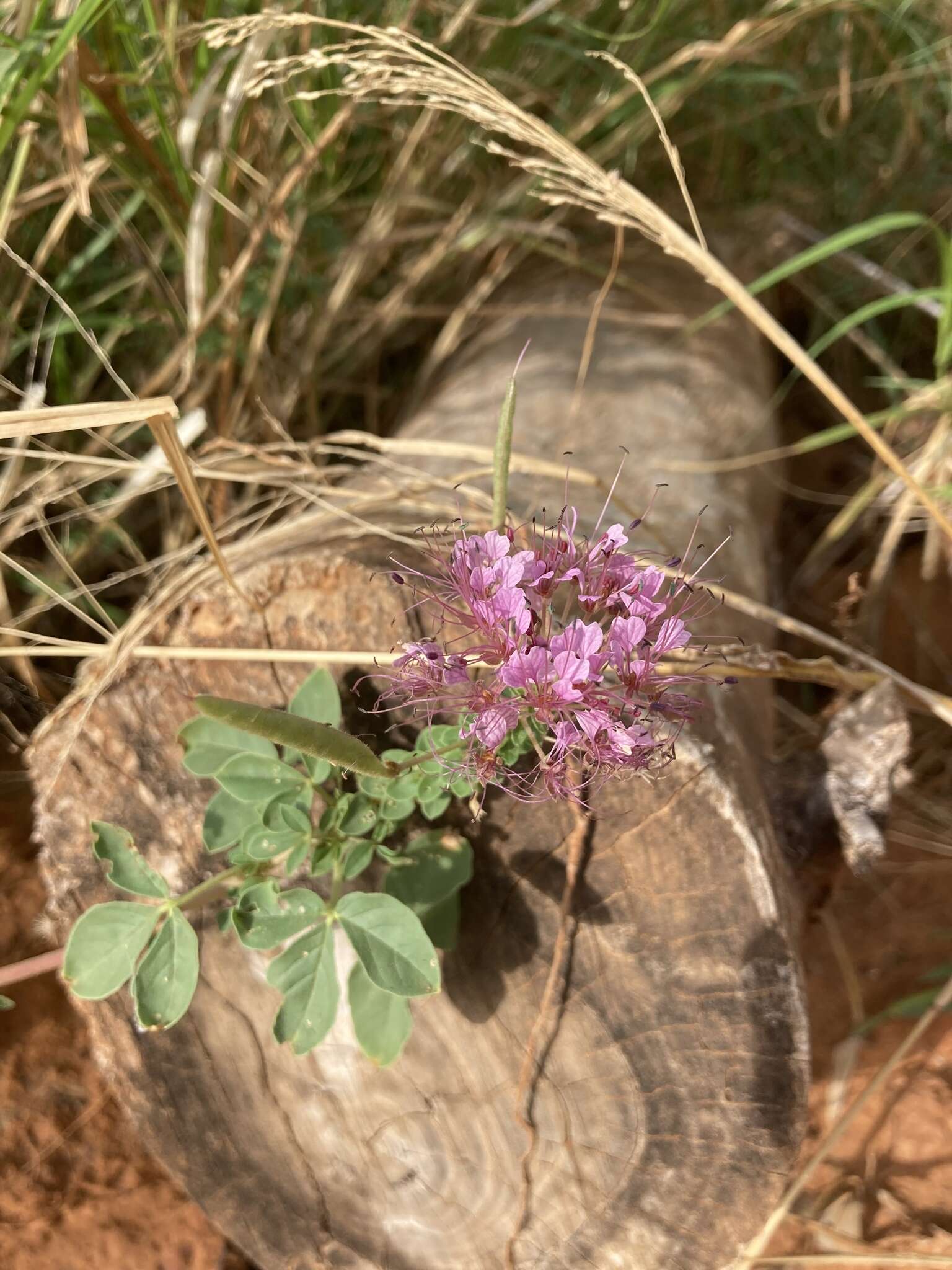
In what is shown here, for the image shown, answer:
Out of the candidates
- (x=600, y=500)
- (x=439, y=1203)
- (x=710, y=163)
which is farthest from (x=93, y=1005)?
(x=710, y=163)

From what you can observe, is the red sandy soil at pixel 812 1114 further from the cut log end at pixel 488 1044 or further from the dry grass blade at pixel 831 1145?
the cut log end at pixel 488 1044

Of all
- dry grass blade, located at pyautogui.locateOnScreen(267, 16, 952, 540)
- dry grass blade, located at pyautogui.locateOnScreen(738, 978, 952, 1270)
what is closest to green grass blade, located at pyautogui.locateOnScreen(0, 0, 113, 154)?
dry grass blade, located at pyautogui.locateOnScreen(267, 16, 952, 540)

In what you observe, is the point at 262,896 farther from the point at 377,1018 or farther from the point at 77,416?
the point at 77,416

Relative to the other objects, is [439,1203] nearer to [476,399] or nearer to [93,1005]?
[93,1005]

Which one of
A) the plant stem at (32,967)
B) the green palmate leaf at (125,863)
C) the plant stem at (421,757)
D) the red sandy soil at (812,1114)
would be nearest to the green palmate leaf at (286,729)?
the plant stem at (421,757)

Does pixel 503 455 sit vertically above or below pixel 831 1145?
above

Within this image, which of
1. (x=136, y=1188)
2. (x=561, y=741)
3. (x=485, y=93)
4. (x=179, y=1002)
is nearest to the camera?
(x=561, y=741)

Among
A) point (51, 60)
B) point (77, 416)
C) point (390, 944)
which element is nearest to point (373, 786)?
point (390, 944)
